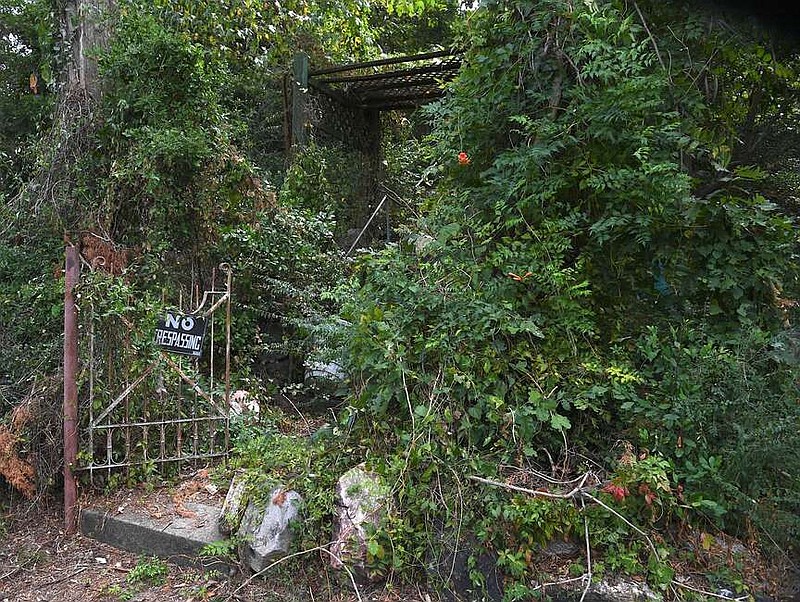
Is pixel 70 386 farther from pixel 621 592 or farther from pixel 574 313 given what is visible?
pixel 621 592

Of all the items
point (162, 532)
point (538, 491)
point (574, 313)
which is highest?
point (574, 313)

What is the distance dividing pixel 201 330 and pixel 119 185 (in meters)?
1.60

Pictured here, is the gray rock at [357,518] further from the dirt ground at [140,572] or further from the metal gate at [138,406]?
the metal gate at [138,406]

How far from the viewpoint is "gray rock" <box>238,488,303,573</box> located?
321cm

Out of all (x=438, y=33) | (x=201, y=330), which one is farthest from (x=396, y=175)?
(x=201, y=330)

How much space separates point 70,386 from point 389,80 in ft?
20.6

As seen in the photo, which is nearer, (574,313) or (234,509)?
(574,313)

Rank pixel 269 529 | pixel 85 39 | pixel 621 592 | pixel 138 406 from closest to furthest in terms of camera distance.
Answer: pixel 621 592, pixel 269 529, pixel 138 406, pixel 85 39

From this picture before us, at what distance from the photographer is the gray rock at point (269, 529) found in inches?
127

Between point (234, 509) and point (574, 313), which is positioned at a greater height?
point (574, 313)

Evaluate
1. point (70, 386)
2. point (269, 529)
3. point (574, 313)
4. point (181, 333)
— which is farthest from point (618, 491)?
point (70, 386)

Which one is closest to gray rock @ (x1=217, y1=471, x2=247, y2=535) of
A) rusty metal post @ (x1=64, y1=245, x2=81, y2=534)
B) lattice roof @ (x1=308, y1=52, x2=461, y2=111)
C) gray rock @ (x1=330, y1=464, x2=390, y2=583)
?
gray rock @ (x1=330, y1=464, x2=390, y2=583)

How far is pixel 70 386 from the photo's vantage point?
3.89 meters

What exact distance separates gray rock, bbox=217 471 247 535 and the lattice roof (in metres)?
5.35
